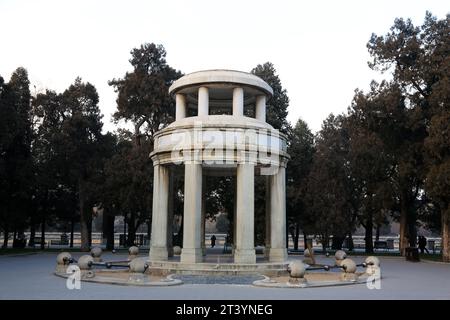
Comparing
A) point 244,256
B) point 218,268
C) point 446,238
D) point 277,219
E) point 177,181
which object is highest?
point 177,181

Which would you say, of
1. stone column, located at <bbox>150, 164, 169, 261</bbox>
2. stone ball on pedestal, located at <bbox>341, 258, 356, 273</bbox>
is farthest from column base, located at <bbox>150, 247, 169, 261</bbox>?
stone ball on pedestal, located at <bbox>341, 258, 356, 273</bbox>

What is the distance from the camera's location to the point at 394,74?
34.6 m

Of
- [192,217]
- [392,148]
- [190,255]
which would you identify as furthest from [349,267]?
[392,148]

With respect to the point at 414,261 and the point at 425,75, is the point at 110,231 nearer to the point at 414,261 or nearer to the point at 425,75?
the point at 414,261

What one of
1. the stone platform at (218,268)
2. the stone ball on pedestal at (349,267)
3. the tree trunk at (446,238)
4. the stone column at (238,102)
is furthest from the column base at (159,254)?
the tree trunk at (446,238)

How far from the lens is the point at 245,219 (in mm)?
22250

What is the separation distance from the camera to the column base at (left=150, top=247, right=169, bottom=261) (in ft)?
78.9

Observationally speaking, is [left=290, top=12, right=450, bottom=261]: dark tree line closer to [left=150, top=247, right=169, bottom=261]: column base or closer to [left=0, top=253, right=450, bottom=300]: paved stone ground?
[left=0, top=253, right=450, bottom=300]: paved stone ground

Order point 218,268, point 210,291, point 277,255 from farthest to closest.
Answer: point 277,255, point 218,268, point 210,291

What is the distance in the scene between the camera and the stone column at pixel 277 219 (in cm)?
2394

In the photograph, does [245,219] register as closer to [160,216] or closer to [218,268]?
[218,268]

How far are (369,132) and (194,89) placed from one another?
1658 cm

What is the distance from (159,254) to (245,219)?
4.83m

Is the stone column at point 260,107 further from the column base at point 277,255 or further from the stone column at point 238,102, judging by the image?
the column base at point 277,255
